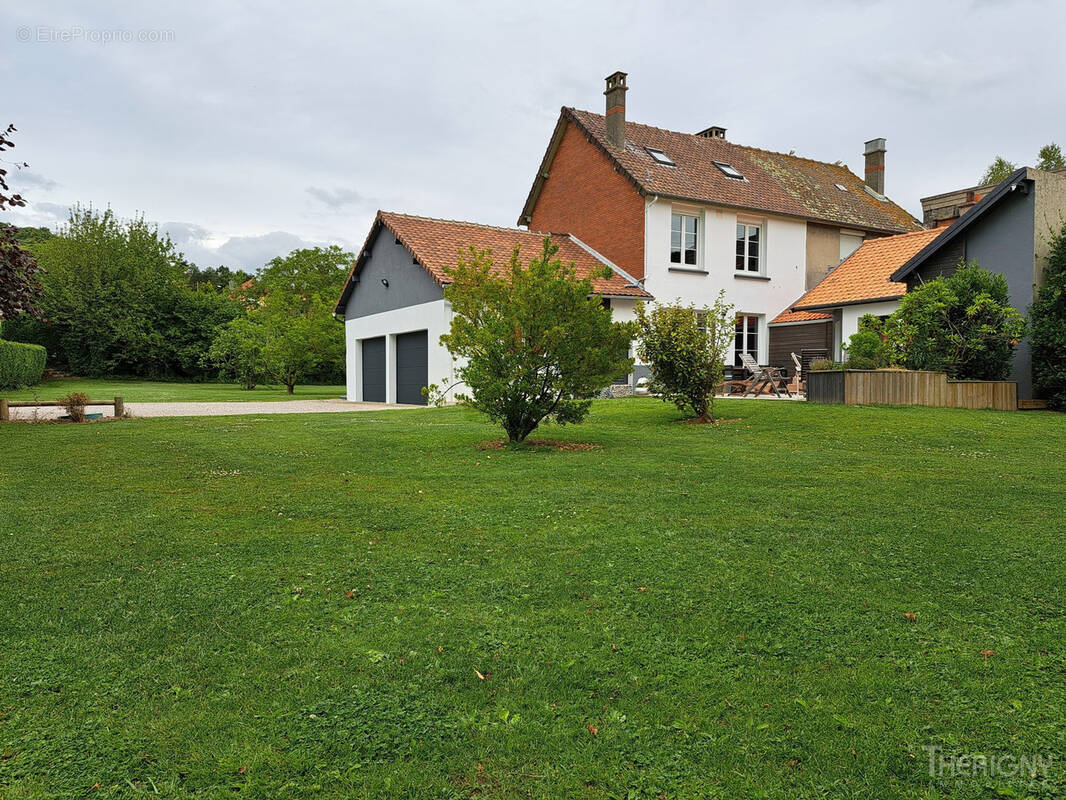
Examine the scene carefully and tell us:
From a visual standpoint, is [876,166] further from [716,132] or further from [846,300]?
[846,300]

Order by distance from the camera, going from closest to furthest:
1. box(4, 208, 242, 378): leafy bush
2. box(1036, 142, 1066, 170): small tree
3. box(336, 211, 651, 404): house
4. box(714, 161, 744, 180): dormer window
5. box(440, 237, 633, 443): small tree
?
box(440, 237, 633, 443): small tree → box(336, 211, 651, 404): house → box(714, 161, 744, 180): dormer window → box(4, 208, 242, 378): leafy bush → box(1036, 142, 1066, 170): small tree

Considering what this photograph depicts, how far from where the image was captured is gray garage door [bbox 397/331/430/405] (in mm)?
20906

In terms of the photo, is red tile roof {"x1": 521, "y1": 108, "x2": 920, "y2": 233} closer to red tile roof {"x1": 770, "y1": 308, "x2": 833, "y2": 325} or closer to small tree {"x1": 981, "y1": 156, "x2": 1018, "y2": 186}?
red tile roof {"x1": 770, "y1": 308, "x2": 833, "y2": 325}

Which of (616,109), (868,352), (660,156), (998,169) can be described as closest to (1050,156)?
(998,169)

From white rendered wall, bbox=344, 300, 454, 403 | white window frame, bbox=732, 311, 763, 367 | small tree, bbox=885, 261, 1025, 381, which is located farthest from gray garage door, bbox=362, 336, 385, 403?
small tree, bbox=885, 261, 1025, 381

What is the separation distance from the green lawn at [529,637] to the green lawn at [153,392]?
17374 millimetres

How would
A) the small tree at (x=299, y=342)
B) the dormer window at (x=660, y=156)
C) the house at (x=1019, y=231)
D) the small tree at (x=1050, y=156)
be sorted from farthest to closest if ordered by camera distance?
the small tree at (x=1050, y=156) → the small tree at (x=299, y=342) → the dormer window at (x=660, y=156) → the house at (x=1019, y=231)

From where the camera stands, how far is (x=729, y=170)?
84.6 feet

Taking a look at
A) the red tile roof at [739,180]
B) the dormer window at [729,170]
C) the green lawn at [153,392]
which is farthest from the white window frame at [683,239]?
the green lawn at [153,392]

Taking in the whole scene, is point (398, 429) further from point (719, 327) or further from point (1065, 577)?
point (1065, 577)

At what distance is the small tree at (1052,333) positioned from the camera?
1423 cm

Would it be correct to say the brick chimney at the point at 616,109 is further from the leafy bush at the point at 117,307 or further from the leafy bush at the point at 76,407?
the leafy bush at the point at 117,307

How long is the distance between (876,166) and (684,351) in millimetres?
25161

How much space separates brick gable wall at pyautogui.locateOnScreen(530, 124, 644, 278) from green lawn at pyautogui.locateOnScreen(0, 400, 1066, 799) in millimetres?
17364
